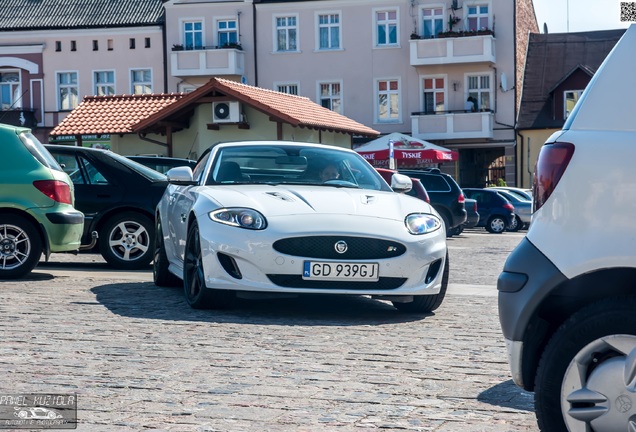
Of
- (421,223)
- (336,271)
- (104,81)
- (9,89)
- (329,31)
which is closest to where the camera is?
(336,271)

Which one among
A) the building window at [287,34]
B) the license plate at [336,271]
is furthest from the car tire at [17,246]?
the building window at [287,34]

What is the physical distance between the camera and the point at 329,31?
175ft

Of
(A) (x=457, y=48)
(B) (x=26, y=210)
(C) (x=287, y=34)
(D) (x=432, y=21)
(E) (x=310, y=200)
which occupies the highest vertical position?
(D) (x=432, y=21)

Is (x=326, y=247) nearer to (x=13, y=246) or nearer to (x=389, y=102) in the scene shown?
(x=13, y=246)

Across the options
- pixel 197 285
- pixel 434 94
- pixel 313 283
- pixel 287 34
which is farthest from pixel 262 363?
pixel 287 34

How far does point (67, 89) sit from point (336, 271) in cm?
4874

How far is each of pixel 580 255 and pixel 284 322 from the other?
15.4 feet

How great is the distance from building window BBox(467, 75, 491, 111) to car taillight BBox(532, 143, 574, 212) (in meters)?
47.4

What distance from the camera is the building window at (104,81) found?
55.4 m

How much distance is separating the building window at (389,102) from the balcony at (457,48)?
2198 mm

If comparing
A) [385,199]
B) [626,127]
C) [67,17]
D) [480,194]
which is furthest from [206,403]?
[67,17]

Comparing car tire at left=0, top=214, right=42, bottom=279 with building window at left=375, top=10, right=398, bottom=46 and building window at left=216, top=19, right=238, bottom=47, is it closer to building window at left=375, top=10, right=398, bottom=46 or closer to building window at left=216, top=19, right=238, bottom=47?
building window at left=375, top=10, right=398, bottom=46

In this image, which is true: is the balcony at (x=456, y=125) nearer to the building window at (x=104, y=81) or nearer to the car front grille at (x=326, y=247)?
the building window at (x=104, y=81)

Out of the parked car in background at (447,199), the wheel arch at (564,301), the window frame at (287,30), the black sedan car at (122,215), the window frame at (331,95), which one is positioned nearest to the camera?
the wheel arch at (564,301)
